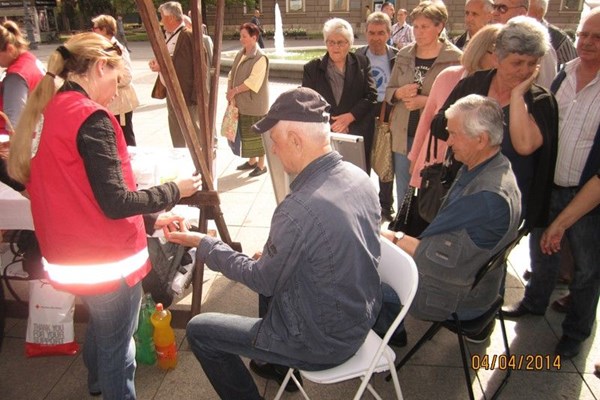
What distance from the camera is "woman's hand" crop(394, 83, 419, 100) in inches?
145

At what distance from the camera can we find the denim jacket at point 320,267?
164cm

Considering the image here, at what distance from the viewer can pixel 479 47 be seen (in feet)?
9.53

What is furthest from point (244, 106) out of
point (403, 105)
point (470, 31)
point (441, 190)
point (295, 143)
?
point (295, 143)

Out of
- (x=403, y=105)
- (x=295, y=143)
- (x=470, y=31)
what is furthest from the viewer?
(x=470, y=31)

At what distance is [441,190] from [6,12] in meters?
38.8

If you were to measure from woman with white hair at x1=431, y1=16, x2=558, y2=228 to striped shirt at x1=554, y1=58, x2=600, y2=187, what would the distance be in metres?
0.14

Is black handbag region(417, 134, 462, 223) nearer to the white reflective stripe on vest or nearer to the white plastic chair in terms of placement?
the white plastic chair

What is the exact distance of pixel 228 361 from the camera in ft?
6.91

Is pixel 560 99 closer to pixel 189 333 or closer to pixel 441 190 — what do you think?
pixel 441 190

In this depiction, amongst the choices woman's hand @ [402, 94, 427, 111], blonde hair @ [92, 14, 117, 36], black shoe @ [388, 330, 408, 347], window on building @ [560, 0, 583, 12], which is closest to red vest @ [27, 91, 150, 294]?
black shoe @ [388, 330, 408, 347]

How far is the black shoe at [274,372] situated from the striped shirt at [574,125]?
199 centimetres

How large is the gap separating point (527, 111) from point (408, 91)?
1.32 meters

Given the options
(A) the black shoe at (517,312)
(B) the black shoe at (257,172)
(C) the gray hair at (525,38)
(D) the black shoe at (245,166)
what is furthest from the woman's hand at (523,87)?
(D) the black shoe at (245,166)
